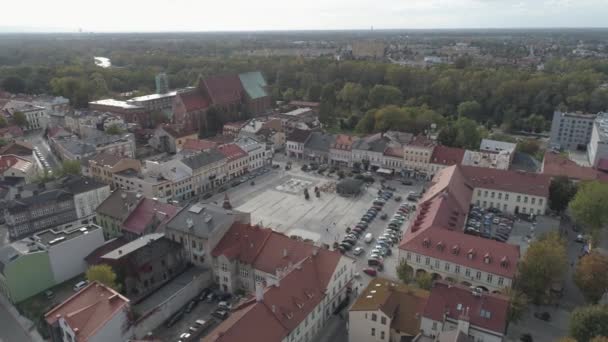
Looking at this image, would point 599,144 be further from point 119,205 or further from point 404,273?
point 119,205

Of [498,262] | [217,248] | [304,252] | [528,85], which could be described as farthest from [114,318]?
[528,85]

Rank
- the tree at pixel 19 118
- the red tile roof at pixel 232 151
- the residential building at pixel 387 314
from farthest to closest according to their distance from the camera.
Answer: the tree at pixel 19 118 < the red tile roof at pixel 232 151 < the residential building at pixel 387 314

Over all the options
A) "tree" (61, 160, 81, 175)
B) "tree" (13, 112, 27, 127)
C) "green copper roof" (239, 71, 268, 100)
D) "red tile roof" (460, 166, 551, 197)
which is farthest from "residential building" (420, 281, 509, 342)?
"tree" (13, 112, 27, 127)

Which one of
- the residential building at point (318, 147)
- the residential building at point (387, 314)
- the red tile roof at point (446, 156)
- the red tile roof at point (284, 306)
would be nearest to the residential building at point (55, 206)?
the red tile roof at point (284, 306)

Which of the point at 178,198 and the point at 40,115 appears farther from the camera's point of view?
the point at 40,115

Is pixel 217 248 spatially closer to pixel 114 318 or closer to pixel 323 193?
pixel 114 318

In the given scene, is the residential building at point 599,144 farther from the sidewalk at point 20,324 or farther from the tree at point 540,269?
the sidewalk at point 20,324
